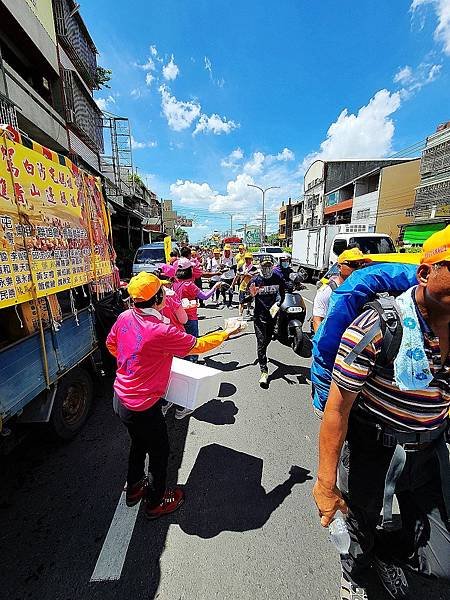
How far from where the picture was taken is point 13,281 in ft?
7.00

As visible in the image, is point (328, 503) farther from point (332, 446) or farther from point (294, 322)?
point (294, 322)

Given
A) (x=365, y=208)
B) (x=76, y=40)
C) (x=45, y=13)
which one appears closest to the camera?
(x=45, y=13)

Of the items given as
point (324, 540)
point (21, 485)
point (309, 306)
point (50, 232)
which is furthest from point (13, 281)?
point (309, 306)

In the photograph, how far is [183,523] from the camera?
7.03ft

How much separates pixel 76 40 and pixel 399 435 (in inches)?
724

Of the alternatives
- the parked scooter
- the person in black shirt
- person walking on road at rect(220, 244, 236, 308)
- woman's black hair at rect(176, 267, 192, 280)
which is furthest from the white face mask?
person walking on road at rect(220, 244, 236, 308)

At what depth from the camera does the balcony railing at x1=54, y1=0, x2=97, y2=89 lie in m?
11.2

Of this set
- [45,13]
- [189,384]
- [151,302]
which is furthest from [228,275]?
[45,13]

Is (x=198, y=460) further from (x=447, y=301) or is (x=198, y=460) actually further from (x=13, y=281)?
(x=447, y=301)

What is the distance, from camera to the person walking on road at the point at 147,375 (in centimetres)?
201

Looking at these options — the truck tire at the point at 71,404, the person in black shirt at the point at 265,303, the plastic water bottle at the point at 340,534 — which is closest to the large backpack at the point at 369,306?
the plastic water bottle at the point at 340,534

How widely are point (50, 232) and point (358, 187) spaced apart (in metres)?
37.9

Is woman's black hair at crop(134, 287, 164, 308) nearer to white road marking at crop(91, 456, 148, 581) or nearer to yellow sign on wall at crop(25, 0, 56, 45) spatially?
white road marking at crop(91, 456, 148, 581)

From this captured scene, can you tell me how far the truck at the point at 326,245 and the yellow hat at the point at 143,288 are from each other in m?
4.82
